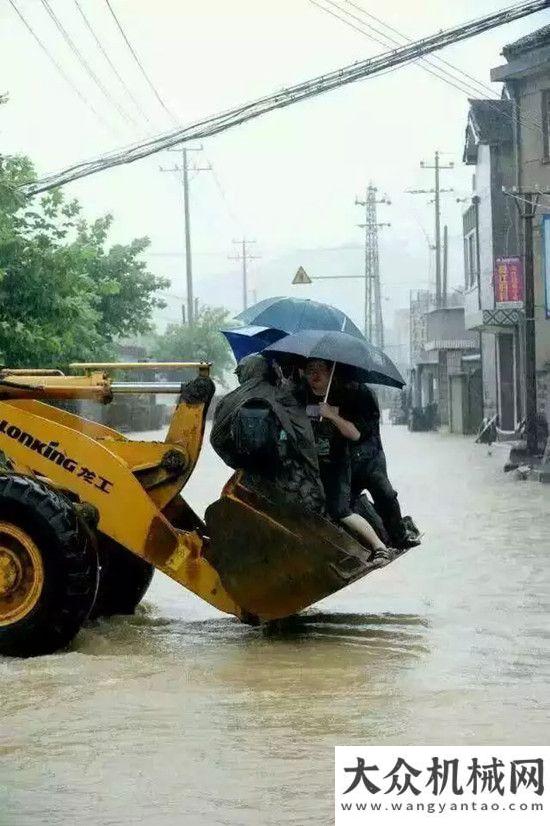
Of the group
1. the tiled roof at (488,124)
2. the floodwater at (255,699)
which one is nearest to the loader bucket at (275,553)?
the floodwater at (255,699)

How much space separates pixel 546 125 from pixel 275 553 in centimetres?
2706

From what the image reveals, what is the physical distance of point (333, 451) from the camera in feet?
29.6

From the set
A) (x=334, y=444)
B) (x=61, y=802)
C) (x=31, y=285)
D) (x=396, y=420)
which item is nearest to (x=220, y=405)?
(x=334, y=444)

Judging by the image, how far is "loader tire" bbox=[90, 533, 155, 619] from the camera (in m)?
9.80

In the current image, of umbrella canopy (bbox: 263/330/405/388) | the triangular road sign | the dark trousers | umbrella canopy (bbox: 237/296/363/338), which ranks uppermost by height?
the triangular road sign

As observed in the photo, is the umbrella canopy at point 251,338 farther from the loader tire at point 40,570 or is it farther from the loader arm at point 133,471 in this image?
the loader tire at point 40,570

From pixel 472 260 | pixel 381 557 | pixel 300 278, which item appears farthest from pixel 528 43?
pixel 381 557

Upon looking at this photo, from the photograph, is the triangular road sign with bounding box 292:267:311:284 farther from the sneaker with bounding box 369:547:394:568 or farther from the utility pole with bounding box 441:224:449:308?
the utility pole with bounding box 441:224:449:308

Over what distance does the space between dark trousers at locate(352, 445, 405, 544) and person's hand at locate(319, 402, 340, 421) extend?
539 mm

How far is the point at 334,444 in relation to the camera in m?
9.00

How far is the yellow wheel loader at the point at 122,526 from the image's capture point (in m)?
8.16

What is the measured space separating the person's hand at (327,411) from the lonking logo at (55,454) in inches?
46.6

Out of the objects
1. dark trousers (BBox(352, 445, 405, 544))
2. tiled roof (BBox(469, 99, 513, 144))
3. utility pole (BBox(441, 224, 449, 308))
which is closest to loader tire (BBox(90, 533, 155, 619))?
dark trousers (BBox(352, 445, 405, 544))

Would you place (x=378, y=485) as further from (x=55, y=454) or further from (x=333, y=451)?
(x=55, y=454)
